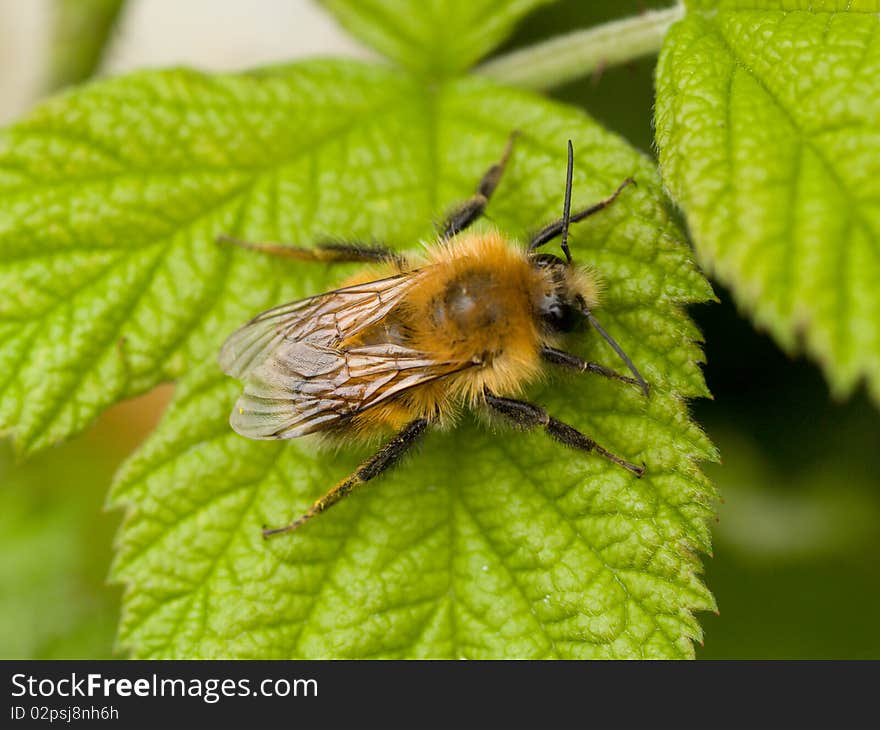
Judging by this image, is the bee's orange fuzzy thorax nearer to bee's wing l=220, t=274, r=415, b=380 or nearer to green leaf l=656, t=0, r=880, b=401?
bee's wing l=220, t=274, r=415, b=380

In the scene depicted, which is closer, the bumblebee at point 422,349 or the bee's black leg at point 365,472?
the bumblebee at point 422,349

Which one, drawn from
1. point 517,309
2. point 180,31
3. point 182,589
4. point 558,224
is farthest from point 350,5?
point 182,589

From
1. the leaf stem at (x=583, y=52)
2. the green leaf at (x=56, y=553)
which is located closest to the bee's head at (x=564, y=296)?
the leaf stem at (x=583, y=52)

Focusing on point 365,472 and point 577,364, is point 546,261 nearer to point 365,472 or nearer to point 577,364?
point 577,364

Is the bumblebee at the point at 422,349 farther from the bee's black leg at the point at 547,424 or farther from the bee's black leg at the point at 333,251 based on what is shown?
the bee's black leg at the point at 333,251

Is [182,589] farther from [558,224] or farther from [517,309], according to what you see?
[558,224]

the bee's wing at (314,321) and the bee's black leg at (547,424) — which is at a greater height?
the bee's wing at (314,321)
